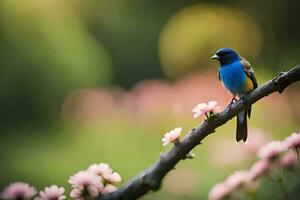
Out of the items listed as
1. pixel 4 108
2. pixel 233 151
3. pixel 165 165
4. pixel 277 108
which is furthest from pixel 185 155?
pixel 4 108

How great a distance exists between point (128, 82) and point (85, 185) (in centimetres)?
198

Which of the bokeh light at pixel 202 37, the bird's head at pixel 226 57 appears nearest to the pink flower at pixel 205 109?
the bird's head at pixel 226 57

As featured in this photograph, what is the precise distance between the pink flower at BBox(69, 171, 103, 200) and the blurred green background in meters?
0.40

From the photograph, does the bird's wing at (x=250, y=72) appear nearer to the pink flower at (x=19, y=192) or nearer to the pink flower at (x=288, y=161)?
the pink flower at (x=288, y=161)

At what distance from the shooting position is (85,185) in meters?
0.56

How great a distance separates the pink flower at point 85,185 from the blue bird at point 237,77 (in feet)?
0.90

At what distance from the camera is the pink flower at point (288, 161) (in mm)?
740

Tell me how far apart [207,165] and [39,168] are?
0.47 metres

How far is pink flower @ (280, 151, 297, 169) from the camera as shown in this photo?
74 cm

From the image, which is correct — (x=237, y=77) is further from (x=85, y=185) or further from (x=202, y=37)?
(x=202, y=37)

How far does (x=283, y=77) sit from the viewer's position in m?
0.59

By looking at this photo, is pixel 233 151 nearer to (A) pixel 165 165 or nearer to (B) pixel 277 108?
(B) pixel 277 108

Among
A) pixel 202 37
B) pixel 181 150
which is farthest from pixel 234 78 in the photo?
pixel 202 37

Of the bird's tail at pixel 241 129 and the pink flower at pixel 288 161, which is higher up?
the bird's tail at pixel 241 129
